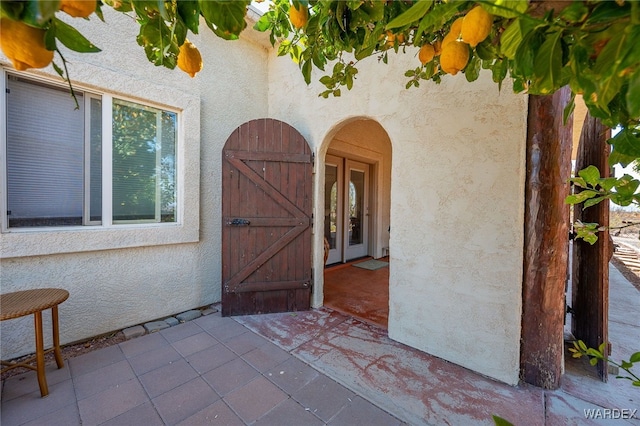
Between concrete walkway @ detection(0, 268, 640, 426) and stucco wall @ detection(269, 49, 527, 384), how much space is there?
0.29m

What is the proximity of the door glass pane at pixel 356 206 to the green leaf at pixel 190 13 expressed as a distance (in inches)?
196

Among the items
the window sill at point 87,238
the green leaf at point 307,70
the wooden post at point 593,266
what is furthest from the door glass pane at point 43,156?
the wooden post at point 593,266

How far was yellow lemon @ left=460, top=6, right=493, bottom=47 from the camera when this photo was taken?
27.3 inches

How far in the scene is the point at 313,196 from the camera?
131 inches

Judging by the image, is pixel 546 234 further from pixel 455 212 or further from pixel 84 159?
pixel 84 159

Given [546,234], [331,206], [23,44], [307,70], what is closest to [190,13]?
[23,44]

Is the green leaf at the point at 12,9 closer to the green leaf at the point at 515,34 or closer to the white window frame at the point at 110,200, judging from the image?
the green leaf at the point at 515,34

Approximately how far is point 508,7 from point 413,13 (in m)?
0.21

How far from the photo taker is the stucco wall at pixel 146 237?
2289 millimetres

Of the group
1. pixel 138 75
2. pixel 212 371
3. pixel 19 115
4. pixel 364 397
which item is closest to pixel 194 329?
pixel 212 371

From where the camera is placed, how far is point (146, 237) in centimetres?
280

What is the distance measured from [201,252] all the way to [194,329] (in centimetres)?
95

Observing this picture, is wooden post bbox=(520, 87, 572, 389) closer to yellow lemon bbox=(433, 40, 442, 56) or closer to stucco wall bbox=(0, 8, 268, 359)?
yellow lemon bbox=(433, 40, 442, 56)

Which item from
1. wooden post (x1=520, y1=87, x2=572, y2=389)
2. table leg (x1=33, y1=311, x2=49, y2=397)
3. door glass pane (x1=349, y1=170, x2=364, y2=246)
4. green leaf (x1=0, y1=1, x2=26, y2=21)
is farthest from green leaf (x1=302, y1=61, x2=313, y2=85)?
door glass pane (x1=349, y1=170, x2=364, y2=246)
